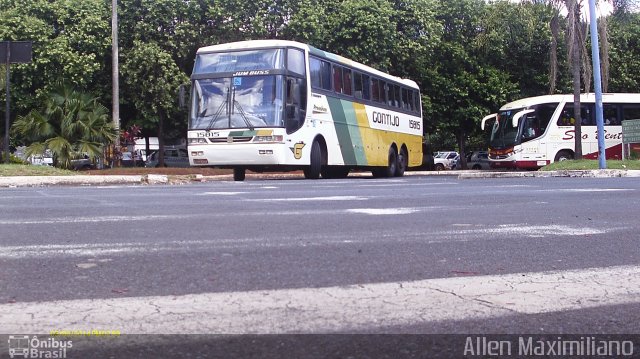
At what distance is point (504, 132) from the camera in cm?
3075

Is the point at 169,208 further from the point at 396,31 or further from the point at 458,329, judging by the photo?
the point at 396,31

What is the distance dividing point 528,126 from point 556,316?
89.6 feet

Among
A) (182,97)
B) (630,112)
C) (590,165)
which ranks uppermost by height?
(630,112)

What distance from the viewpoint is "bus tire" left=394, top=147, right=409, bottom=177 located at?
2588 centimetres

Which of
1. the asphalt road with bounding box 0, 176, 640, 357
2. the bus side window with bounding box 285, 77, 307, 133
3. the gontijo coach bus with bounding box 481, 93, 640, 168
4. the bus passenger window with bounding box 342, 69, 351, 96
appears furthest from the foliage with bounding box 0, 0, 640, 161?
the asphalt road with bounding box 0, 176, 640, 357

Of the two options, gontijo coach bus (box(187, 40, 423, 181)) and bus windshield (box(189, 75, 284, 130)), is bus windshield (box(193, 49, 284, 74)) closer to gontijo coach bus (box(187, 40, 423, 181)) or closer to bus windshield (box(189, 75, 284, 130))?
gontijo coach bus (box(187, 40, 423, 181))

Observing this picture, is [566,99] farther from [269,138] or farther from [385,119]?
[269,138]

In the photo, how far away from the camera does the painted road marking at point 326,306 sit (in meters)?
3.48

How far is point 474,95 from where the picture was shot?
35.6 metres

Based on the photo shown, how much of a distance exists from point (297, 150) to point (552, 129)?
15565 millimetres

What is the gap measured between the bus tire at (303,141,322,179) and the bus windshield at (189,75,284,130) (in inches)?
70.6

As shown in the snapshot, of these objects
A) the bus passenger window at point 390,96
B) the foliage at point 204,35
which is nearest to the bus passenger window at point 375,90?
the bus passenger window at point 390,96

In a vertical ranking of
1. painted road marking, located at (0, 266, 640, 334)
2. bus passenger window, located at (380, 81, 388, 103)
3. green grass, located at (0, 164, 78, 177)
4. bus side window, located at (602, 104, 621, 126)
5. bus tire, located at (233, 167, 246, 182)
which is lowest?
painted road marking, located at (0, 266, 640, 334)

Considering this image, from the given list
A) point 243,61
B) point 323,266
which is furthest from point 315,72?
point 323,266
